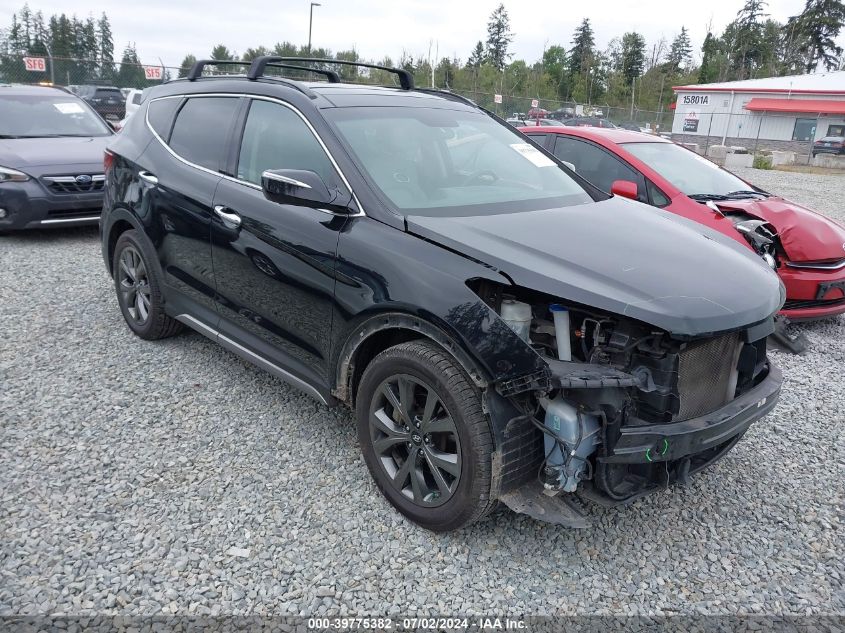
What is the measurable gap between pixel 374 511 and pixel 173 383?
187 centimetres

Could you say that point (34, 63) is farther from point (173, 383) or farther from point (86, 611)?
point (86, 611)

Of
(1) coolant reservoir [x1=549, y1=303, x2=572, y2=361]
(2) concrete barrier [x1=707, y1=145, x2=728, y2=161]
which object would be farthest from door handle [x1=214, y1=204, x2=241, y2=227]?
(2) concrete barrier [x1=707, y1=145, x2=728, y2=161]

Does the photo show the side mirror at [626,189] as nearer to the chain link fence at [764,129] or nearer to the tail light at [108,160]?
the tail light at [108,160]

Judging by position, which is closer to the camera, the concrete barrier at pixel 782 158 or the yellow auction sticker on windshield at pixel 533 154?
the yellow auction sticker on windshield at pixel 533 154

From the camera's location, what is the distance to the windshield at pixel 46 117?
8.16 metres

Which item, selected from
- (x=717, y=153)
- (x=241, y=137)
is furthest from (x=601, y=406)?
(x=717, y=153)

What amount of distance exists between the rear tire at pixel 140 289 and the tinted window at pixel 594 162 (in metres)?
3.74

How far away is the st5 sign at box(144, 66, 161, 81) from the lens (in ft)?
75.3

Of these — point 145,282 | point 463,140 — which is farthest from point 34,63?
point 463,140

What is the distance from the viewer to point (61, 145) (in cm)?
790

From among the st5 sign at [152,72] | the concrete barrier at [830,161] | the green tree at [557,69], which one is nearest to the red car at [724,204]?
the st5 sign at [152,72]

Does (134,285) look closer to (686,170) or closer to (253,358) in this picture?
(253,358)

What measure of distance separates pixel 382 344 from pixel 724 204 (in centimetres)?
408

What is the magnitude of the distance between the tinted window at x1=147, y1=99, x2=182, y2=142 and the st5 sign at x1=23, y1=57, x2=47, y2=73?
19327mm
